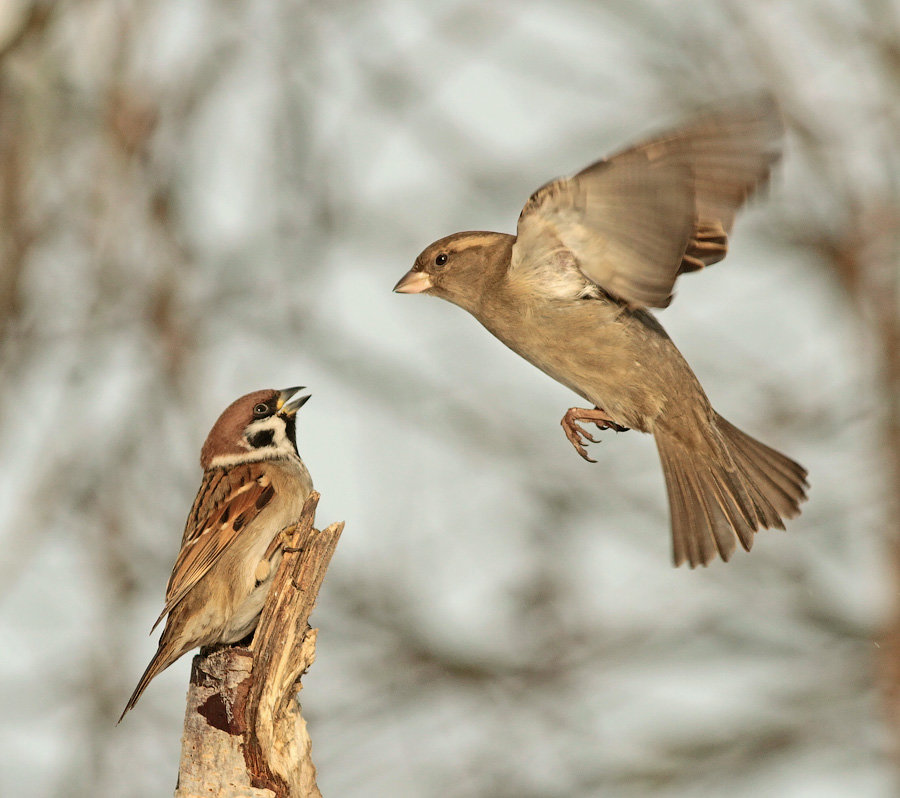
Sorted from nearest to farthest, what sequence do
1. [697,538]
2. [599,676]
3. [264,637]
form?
[264,637] → [697,538] → [599,676]

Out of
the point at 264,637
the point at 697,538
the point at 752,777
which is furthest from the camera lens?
the point at 752,777

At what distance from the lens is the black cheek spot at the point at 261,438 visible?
5.08m

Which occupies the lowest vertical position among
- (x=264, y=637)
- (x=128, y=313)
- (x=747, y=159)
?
(x=264, y=637)

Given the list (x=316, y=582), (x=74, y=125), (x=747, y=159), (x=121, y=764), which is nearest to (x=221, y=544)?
(x=316, y=582)

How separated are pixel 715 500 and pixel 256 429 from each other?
6.01 feet

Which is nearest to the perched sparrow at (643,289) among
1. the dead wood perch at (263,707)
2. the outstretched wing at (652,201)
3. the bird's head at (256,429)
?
the outstretched wing at (652,201)

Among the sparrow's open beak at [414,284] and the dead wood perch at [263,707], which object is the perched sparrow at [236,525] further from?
the sparrow's open beak at [414,284]

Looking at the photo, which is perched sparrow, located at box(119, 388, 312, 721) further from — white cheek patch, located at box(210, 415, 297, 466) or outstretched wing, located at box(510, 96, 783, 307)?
outstretched wing, located at box(510, 96, 783, 307)

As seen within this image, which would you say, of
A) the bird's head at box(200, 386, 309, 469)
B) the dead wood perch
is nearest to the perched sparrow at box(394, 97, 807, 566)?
the bird's head at box(200, 386, 309, 469)

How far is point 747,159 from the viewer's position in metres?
4.11

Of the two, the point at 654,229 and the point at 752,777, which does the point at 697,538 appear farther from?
the point at 752,777

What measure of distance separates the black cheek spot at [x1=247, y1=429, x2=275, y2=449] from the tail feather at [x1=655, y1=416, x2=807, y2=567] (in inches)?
61.5

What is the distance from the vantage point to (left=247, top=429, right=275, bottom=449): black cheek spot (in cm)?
508

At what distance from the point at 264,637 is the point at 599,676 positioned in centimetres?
336
